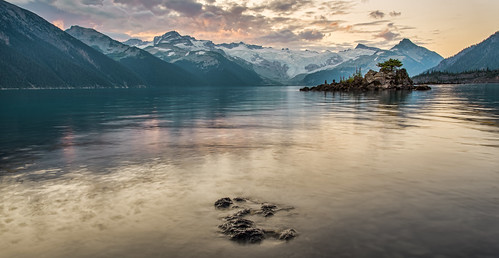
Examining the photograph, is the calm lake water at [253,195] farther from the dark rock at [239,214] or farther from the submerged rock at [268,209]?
the dark rock at [239,214]

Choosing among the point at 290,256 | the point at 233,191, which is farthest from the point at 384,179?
the point at 290,256

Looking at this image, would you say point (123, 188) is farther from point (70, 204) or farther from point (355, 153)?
point (355, 153)

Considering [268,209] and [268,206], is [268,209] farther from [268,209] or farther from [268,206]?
[268,206]

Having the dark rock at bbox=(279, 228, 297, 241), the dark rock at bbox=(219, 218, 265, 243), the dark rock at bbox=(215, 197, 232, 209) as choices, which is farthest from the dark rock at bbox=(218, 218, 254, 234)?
A: the dark rock at bbox=(215, 197, 232, 209)

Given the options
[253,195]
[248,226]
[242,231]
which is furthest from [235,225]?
[253,195]

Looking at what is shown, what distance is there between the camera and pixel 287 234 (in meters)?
13.8

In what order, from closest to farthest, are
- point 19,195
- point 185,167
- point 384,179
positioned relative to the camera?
point 19,195 → point 384,179 → point 185,167

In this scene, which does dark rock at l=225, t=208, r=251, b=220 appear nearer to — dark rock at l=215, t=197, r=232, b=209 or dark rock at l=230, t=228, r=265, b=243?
dark rock at l=215, t=197, r=232, b=209

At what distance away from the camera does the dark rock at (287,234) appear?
13.6m

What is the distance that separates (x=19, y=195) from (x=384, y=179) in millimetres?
21254

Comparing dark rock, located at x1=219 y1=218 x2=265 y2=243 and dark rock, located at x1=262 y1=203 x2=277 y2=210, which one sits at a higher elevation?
dark rock, located at x1=262 y1=203 x2=277 y2=210

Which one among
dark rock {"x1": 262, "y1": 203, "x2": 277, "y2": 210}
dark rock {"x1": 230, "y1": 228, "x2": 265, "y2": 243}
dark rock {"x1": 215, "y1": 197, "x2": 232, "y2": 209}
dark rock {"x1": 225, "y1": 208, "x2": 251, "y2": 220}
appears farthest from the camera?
dark rock {"x1": 215, "y1": 197, "x2": 232, "y2": 209}

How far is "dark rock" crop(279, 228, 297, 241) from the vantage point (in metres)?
13.6

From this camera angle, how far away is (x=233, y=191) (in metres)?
19.9
